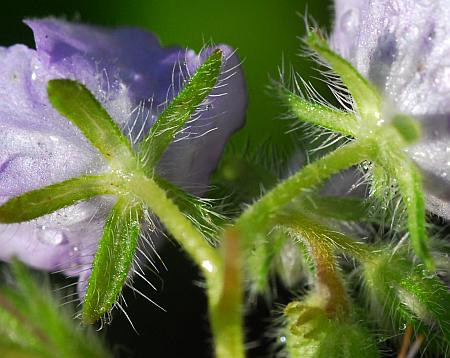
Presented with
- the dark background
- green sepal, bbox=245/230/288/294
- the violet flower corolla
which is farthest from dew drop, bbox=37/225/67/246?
the dark background

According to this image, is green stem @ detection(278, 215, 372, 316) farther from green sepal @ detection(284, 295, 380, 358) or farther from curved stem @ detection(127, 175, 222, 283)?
curved stem @ detection(127, 175, 222, 283)

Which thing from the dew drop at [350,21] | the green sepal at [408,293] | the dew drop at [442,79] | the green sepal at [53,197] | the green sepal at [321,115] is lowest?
the green sepal at [408,293]

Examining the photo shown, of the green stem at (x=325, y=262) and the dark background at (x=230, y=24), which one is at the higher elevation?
the dark background at (x=230, y=24)

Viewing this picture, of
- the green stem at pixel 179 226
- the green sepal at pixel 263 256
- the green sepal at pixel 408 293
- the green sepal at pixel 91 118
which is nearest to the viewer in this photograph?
the green stem at pixel 179 226

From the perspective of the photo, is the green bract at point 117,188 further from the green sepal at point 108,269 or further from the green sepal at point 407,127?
the green sepal at point 407,127

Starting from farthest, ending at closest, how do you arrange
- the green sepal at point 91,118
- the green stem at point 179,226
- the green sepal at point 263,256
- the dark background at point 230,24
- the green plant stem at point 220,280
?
the dark background at point 230,24
the green sepal at point 263,256
the green sepal at point 91,118
the green stem at point 179,226
the green plant stem at point 220,280

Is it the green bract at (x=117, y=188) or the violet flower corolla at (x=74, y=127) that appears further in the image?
the violet flower corolla at (x=74, y=127)

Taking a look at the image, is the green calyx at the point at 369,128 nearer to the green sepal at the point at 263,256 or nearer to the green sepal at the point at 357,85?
the green sepal at the point at 357,85

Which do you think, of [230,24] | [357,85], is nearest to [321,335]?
[357,85]

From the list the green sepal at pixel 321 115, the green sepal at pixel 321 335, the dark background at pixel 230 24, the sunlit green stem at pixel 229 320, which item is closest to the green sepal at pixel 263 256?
the green sepal at pixel 321 335
